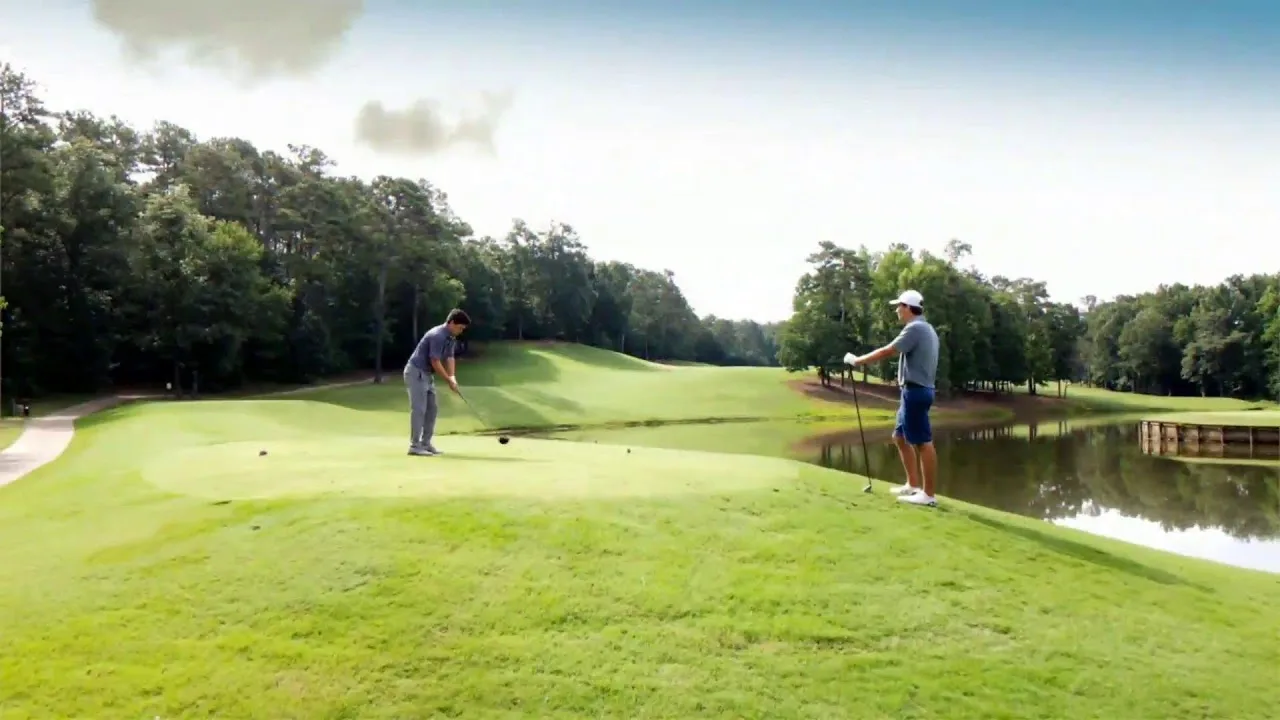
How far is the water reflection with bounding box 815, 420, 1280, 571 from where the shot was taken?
62.9 ft

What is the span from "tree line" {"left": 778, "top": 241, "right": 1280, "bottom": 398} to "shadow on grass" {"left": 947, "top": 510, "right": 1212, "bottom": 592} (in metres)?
58.5

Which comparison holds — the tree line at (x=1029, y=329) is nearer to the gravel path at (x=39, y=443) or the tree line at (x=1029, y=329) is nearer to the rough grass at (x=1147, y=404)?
the rough grass at (x=1147, y=404)

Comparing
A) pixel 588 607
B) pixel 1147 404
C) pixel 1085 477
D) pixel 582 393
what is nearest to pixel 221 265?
pixel 582 393

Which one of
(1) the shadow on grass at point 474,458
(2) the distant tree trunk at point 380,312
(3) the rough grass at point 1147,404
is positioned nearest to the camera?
(1) the shadow on grass at point 474,458

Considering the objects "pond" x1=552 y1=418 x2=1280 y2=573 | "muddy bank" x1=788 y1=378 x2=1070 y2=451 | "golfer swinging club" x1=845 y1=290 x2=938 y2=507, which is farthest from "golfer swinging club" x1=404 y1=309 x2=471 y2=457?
"muddy bank" x1=788 y1=378 x2=1070 y2=451

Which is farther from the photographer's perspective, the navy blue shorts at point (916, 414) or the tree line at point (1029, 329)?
the tree line at point (1029, 329)

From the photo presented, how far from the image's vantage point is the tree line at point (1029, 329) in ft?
229

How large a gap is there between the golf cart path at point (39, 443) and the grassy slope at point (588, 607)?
11818 mm

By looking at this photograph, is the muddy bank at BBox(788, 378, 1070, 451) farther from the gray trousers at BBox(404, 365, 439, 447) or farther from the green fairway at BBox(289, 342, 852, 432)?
the gray trousers at BBox(404, 365, 439, 447)

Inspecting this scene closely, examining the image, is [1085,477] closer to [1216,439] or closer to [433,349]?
[1216,439]

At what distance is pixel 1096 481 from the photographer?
29.9 m

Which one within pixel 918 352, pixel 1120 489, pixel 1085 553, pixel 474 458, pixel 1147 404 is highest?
pixel 918 352

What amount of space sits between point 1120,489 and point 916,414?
22.5 metres

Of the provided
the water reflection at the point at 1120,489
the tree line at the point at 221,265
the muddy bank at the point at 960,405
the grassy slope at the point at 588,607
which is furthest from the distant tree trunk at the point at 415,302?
the grassy slope at the point at 588,607
